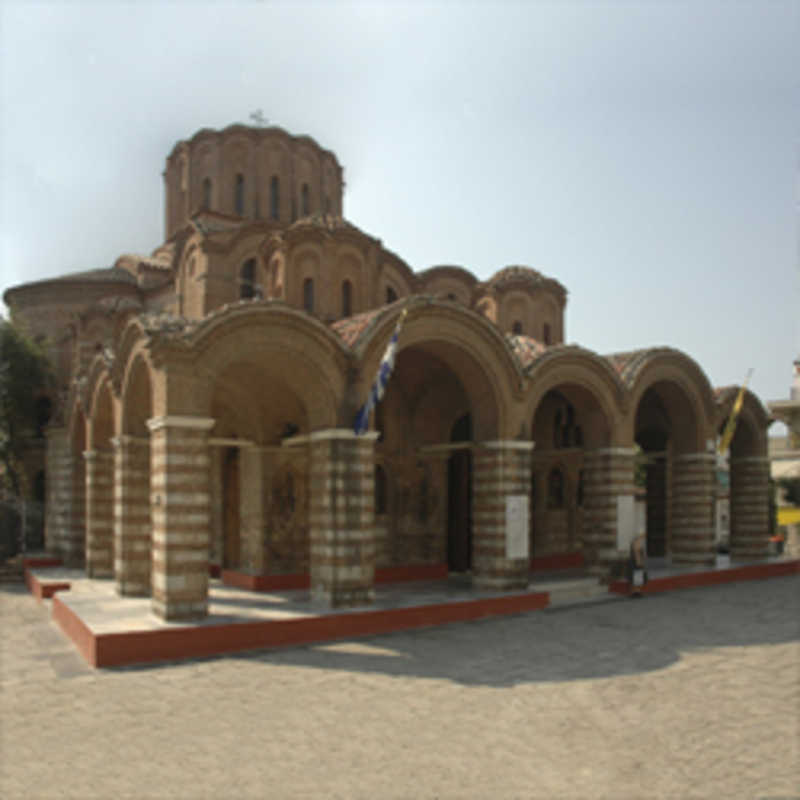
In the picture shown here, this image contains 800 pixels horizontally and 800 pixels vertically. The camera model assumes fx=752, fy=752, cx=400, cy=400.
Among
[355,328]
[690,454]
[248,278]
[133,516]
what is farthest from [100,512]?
[690,454]

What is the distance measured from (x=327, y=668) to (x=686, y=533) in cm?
1352

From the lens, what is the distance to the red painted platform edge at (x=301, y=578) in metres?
17.0

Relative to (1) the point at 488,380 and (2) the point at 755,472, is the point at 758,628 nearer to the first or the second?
(1) the point at 488,380

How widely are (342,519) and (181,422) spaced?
3.45 metres

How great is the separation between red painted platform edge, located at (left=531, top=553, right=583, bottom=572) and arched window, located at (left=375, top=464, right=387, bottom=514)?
5206mm

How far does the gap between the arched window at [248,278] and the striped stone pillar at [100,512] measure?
6.23 metres

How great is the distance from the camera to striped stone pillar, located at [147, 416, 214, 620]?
492 inches

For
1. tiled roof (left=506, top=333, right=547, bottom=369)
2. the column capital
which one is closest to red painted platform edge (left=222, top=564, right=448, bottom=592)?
the column capital

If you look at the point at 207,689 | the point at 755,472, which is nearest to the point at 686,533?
the point at 755,472

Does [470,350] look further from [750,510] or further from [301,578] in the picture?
[750,510]

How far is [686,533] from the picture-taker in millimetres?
21297

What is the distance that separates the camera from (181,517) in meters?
12.6

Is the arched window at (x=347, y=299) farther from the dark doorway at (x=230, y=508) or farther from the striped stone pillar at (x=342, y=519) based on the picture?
the striped stone pillar at (x=342, y=519)

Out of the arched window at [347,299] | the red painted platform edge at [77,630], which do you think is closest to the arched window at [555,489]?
the arched window at [347,299]
